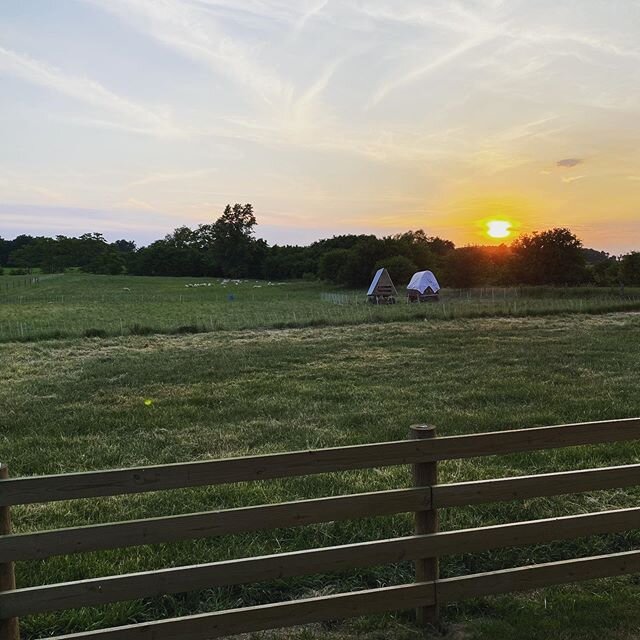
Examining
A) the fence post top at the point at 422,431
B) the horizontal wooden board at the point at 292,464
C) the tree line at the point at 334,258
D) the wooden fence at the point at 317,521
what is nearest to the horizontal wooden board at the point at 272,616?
the wooden fence at the point at 317,521

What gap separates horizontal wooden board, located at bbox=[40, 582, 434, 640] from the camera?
2715 millimetres

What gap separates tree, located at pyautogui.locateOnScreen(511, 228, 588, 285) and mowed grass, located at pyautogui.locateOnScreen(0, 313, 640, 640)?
39.6 metres

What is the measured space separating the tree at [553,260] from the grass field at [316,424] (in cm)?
3930

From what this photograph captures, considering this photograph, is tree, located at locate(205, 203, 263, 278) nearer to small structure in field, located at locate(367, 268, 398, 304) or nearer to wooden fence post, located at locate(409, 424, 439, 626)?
small structure in field, located at locate(367, 268, 398, 304)

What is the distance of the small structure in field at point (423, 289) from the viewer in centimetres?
4294

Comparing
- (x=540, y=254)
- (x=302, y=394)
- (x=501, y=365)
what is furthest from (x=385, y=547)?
(x=540, y=254)

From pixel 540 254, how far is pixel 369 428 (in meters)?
52.8

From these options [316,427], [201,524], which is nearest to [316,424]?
[316,427]

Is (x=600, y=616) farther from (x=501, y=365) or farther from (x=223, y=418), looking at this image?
(x=501, y=365)

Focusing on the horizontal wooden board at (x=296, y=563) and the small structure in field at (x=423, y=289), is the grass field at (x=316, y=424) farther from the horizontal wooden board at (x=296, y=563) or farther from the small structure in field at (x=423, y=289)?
the small structure in field at (x=423, y=289)

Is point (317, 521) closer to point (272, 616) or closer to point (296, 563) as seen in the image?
point (296, 563)

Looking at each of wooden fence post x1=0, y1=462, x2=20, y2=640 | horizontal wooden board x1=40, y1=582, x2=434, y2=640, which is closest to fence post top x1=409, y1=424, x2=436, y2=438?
horizontal wooden board x1=40, y1=582, x2=434, y2=640

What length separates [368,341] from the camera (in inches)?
693

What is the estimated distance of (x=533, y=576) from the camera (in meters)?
3.23
